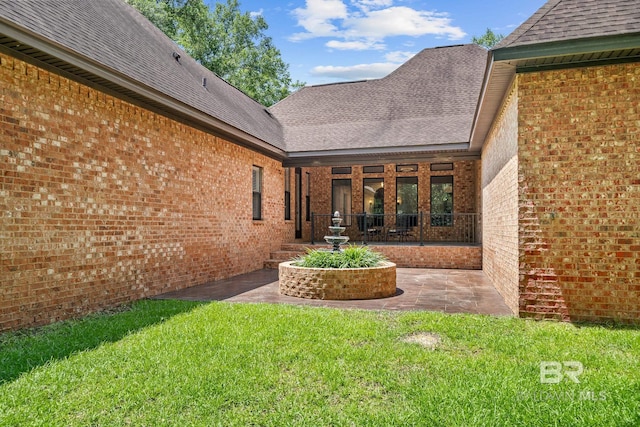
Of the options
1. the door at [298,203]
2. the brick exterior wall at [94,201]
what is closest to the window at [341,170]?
→ the door at [298,203]

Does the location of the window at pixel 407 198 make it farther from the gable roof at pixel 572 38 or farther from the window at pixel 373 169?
the gable roof at pixel 572 38

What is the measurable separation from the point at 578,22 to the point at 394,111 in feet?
33.7

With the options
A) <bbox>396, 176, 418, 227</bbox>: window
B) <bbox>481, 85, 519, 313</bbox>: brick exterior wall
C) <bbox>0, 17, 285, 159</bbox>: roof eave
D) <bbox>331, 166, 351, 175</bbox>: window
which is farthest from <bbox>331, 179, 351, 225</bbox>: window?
<bbox>481, 85, 519, 313</bbox>: brick exterior wall

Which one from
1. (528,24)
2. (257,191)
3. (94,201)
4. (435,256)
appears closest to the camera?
(528,24)

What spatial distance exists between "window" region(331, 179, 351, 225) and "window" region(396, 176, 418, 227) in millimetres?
2024

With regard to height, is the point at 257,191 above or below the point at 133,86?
below

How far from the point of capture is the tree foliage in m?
26.9

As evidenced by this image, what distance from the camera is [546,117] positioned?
5656 mm

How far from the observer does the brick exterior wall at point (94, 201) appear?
16.9 feet

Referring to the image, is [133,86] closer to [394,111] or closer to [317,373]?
[317,373]

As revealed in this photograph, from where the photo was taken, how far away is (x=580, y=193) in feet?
18.1

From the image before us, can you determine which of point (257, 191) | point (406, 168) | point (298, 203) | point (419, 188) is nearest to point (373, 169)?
point (406, 168)

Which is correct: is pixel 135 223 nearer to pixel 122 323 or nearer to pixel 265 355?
pixel 122 323

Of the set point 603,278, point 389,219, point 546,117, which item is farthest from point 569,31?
point 389,219
